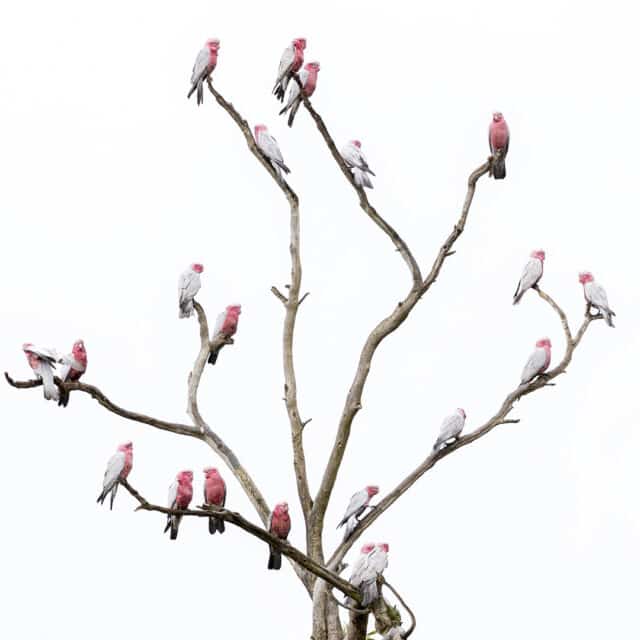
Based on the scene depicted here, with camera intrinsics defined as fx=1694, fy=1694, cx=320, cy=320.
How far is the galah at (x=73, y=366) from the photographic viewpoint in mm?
10297

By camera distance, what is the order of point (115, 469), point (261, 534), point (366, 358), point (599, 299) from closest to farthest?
point (261, 534) < point (115, 469) < point (366, 358) < point (599, 299)

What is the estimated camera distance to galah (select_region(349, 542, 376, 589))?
9812mm

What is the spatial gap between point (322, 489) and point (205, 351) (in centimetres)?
124

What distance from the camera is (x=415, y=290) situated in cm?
1058

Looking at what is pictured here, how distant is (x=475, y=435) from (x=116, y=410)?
2.23 m

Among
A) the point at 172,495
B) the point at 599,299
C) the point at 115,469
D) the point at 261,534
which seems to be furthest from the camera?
the point at 599,299

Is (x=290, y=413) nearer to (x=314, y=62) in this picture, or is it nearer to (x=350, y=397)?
(x=350, y=397)

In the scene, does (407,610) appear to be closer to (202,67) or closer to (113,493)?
(113,493)

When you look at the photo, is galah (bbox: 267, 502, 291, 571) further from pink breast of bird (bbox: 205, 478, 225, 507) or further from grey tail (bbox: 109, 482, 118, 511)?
grey tail (bbox: 109, 482, 118, 511)

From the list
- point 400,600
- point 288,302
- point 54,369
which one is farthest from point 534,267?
point 54,369

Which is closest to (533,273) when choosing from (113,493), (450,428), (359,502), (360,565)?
(450,428)

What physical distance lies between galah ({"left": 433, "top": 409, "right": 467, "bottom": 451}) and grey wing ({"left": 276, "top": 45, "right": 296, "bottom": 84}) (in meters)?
2.49

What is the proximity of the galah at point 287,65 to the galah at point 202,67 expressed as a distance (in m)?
0.44

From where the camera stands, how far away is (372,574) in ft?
32.1
